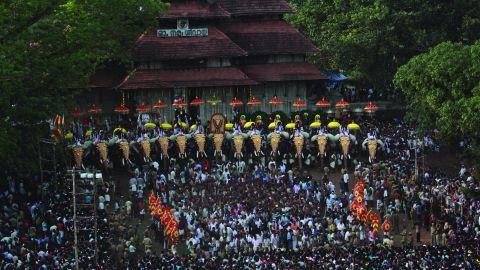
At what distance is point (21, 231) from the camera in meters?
57.5

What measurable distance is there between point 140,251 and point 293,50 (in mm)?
24596

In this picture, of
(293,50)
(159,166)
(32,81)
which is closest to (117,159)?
(159,166)

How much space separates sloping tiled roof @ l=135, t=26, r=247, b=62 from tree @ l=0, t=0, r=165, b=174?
5.60 meters

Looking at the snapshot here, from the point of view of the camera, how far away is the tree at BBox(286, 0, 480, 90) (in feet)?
257

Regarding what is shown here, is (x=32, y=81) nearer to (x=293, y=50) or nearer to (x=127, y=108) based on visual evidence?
(x=127, y=108)

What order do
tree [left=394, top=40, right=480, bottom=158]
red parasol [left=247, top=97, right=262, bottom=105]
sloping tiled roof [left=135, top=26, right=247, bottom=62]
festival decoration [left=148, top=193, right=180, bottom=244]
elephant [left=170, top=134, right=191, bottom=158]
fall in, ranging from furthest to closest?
red parasol [left=247, top=97, right=262, bottom=105] → sloping tiled roof [left=135, top=26, right=247, bottom=62] → elephant [left=170, top=134, right=191, bottom=158] → tree [left=394, top=40, right=480, bottom=158] → festival decoration [left=148, top=193, right=180, bottom=244]

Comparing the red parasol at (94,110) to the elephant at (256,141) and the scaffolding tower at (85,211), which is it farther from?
the scaffolding tower at (85,211)

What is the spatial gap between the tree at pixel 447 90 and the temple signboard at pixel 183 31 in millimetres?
13139

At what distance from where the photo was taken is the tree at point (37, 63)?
2397 inches

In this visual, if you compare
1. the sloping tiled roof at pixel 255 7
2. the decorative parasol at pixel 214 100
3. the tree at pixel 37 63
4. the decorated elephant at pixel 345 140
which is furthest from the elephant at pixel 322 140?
the sloping tiled roof at pixel 255 7

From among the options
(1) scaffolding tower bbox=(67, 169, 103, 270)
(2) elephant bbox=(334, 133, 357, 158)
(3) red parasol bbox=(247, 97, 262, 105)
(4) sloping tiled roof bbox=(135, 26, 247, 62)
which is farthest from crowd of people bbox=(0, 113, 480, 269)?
(4) sloping tiled roof bbox=(135, 26, 247, 62)

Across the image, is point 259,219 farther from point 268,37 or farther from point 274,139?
point 268,37

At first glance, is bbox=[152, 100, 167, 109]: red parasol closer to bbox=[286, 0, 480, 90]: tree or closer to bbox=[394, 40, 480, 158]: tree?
bbox=[286, 0, 480, 90]: tree

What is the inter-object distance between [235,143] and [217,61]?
36.4 ft
